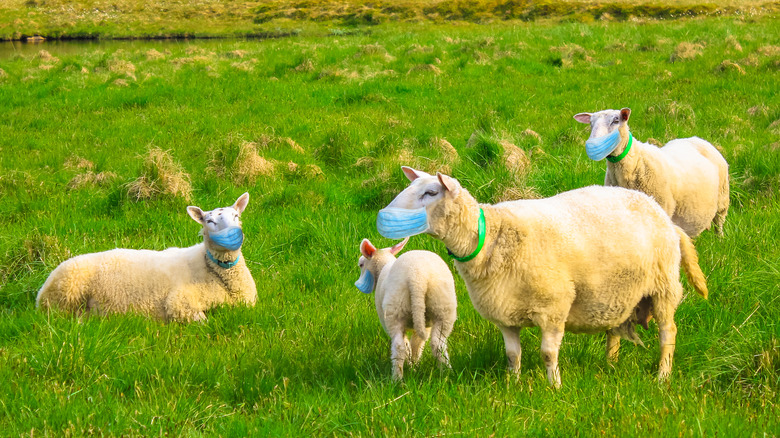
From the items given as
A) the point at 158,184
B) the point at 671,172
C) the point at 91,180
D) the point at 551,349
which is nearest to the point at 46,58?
the point at 91,180

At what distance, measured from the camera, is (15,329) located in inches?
194

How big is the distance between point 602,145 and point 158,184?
5.46 metres

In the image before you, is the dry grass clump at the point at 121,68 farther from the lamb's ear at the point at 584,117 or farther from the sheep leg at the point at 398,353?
the sheep leg at the point at 398,353

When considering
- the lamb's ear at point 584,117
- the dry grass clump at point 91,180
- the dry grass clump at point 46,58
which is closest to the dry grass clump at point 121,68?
the dry grass clump at point 46,58

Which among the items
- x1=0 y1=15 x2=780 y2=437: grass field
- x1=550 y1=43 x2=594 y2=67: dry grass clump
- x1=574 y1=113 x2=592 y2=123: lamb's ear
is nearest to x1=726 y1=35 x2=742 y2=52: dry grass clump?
x1=0 y1=15 x2=780 y2=437: grass field

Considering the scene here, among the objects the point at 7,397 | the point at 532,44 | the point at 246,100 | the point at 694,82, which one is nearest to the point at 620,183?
the point at 7,397

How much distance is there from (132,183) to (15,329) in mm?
3665

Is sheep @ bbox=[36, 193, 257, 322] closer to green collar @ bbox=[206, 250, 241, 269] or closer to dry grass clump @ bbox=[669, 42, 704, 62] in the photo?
green collar @ bbox=[206, 250, 241, 269]

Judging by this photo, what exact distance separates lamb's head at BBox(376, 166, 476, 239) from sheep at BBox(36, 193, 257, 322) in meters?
2.39

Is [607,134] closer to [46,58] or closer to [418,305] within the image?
[418,305]

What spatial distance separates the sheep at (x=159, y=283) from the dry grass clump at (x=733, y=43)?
1496 centimetres

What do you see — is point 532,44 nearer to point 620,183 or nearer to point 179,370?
point 620,183

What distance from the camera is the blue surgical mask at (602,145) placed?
5.50m

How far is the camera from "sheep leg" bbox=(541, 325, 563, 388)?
3648mm
